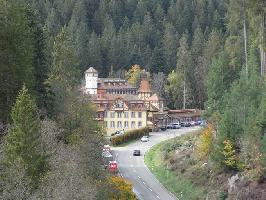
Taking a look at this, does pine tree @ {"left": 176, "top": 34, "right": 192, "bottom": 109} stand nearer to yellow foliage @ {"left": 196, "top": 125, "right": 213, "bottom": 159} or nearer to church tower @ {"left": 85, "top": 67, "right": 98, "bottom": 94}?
church tower @ {"left": 85, "top": 67, "right": 98, "bottom": 94}

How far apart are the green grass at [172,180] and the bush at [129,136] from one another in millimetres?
8443

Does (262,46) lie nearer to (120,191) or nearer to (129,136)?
(120,191)

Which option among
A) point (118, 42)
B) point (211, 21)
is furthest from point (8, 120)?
point (211, 21)

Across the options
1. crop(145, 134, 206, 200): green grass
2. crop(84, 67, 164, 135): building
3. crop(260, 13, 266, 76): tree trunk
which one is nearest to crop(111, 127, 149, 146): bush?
crop(84, 67, 164, 135): building

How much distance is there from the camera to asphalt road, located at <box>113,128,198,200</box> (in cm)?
4787

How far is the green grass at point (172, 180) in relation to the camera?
45.9 m

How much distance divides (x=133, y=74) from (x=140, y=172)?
195 ft

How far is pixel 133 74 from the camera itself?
115m

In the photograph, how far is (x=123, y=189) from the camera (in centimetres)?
3606

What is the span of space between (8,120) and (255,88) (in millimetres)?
19838

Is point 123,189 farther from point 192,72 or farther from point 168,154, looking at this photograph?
point 192,72

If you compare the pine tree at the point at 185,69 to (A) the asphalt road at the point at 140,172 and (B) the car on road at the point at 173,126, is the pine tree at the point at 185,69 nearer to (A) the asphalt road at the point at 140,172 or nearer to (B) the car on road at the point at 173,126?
(B) the car on road at the point at 173,126

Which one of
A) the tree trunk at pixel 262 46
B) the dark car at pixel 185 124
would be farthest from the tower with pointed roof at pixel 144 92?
the tree trunk at pixel 262 46

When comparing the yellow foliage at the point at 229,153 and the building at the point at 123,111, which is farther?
the building at the point at 123,111
